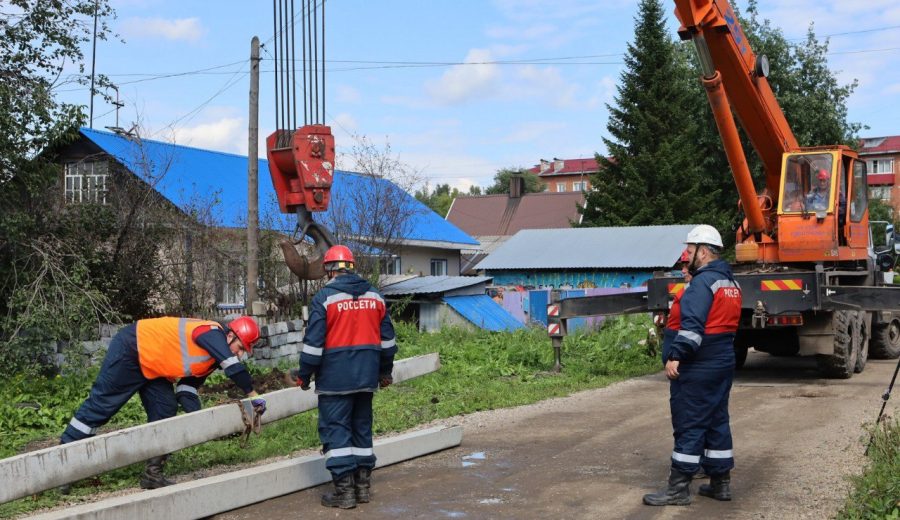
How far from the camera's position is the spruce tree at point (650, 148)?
39844mm

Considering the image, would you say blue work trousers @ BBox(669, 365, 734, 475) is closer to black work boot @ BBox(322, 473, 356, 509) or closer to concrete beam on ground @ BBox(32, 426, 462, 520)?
black work boot @ BBox(322, 473, 356, 509)

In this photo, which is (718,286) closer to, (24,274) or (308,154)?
(308,154)

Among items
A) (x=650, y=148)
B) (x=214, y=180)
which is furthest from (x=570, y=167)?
(x=214, y=180)

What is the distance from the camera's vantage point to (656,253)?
3014cm

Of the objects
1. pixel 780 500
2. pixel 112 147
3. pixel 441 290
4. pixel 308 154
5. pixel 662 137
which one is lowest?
pixel 780 500

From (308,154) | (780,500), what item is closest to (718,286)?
(780,500)

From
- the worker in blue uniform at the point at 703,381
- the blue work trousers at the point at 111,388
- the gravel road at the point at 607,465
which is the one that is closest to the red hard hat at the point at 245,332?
the blue work trousers at the point at 111,388

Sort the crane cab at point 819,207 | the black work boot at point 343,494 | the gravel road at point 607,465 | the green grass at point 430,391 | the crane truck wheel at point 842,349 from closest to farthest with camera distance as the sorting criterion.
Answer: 1. the gravel road at point 607,465
2. the black work boot at point 343,494
3. the green grass at point 430,391
4. the crane truck wheel at point 842,349
5. the crane cab at point 819,207

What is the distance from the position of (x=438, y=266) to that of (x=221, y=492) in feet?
88.9

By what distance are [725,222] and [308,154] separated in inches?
1293

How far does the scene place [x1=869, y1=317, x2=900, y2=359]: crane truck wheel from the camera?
1659cm

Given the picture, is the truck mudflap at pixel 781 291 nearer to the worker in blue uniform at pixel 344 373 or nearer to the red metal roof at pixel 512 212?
the worker in blue uniform at pixel 344 373

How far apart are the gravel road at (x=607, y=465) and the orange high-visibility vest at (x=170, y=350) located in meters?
1.26

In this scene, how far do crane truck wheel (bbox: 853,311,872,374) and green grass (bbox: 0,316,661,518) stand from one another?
315 cm
